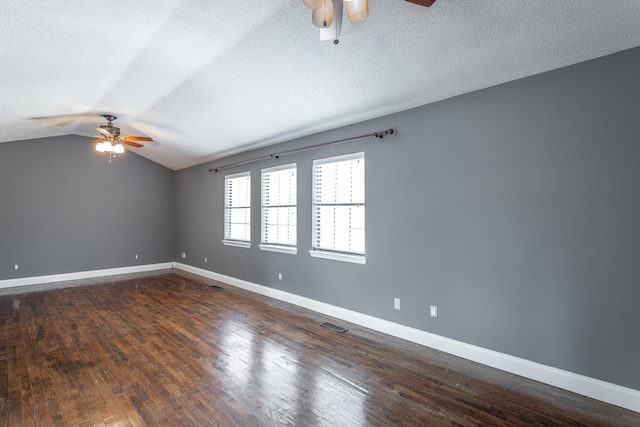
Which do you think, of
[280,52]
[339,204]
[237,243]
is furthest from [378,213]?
[237,243]

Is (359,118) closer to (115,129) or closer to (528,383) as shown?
(528,383)

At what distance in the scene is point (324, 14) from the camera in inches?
62.1

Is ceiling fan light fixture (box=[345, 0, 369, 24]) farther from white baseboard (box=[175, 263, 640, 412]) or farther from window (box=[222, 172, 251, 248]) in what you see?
window (box=[222, 172, 251, 248])

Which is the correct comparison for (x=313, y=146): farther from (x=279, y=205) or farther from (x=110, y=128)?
(x=110, y=128)

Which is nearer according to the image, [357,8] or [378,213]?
[357,8]

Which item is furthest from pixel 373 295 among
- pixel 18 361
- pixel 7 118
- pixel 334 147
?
pixel 7 118

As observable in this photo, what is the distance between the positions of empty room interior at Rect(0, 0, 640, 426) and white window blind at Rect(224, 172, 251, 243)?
1266 mm

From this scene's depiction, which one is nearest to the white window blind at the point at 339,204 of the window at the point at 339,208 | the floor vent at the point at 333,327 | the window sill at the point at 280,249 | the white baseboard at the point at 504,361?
the window at the point at 339,208

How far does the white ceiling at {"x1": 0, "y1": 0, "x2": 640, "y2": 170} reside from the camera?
2154 mm

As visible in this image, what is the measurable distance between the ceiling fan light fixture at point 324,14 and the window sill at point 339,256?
2.70m

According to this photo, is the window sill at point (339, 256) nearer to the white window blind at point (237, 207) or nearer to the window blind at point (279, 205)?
the window blind at point (279, 205)

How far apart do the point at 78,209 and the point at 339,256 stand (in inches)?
238

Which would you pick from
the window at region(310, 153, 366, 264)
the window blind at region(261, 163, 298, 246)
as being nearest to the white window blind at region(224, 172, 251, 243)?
the window blind at region(261, 163, 298, 246)

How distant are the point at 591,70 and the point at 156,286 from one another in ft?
22.4
